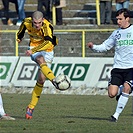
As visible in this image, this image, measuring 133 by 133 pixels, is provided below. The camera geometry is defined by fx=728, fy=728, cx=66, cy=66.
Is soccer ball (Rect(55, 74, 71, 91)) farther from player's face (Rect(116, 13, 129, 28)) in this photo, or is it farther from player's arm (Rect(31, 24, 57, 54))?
player's face (Rect(116, 13, 129, 28))

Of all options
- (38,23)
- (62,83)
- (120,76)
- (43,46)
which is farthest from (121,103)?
(38,23)

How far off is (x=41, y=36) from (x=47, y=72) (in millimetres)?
853

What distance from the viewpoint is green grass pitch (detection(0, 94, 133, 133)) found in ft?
38.6

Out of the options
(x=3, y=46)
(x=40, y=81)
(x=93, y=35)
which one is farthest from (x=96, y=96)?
(x=40, y=81)

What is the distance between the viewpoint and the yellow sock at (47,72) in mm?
13844

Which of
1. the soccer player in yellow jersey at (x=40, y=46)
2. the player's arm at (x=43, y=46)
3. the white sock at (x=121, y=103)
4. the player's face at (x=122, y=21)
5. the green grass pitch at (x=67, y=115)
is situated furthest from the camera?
the player's arm at (x=43, y=46)

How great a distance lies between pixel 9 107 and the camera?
55.2 ft

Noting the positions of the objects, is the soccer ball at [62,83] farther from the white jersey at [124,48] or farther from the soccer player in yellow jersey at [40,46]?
the white jersey at [124,48]

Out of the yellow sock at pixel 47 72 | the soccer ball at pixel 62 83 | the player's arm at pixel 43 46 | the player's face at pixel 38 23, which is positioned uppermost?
the player's face at pixel 38 23

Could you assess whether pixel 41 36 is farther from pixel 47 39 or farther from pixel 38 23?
pixel 38 23

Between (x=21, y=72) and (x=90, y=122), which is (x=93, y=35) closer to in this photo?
(x=21, y=72)

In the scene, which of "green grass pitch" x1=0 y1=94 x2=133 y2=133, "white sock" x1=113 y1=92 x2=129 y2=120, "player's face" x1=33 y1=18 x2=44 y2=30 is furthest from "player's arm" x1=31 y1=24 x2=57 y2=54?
"white sock" x1=113 y1=92 x2=129 y2=120


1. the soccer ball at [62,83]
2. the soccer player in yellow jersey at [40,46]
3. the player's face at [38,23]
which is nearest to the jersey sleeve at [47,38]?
the soccer player in yellow jersey at [40,46]

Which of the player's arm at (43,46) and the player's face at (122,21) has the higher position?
the player's face at (122,21)
